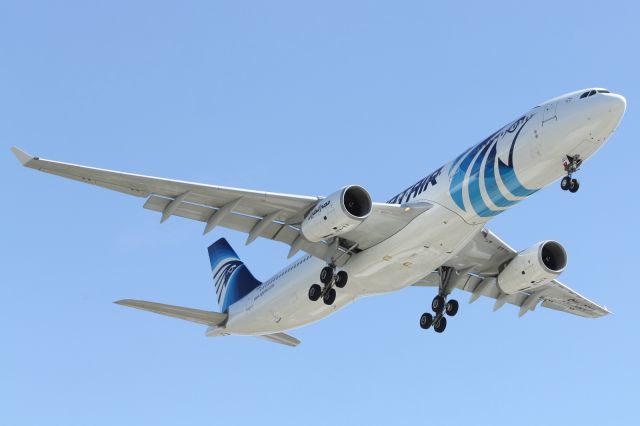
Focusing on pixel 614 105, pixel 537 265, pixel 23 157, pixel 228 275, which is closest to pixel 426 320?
pixel 537 265

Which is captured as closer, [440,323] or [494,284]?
[440,323]

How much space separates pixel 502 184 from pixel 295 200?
19.6 ft

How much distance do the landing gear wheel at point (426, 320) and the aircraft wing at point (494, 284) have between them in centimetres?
131

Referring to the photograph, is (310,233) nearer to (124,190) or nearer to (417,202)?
(417,202)

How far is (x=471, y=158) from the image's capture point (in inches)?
1185

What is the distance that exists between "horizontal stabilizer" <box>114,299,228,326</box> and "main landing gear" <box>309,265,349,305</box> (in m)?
5.78

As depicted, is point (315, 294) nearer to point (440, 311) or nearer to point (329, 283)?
point (329, 283)

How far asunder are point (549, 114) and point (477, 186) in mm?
2771

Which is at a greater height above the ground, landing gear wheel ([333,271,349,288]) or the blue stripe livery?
the blue stripe livery

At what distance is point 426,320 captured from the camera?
116ft

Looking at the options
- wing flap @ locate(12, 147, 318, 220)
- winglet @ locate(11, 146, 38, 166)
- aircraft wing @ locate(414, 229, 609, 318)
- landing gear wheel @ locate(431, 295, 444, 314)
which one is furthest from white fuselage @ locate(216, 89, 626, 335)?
winglet @ locate(11, 146, 38, 166)

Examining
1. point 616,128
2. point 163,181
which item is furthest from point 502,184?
point 163,181

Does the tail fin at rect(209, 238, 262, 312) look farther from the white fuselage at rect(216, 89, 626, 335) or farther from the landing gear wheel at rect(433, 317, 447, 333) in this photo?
the landing gear wheel at rect(433, 317, 447, 333)

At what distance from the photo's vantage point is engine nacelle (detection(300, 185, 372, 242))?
29.5 metres
